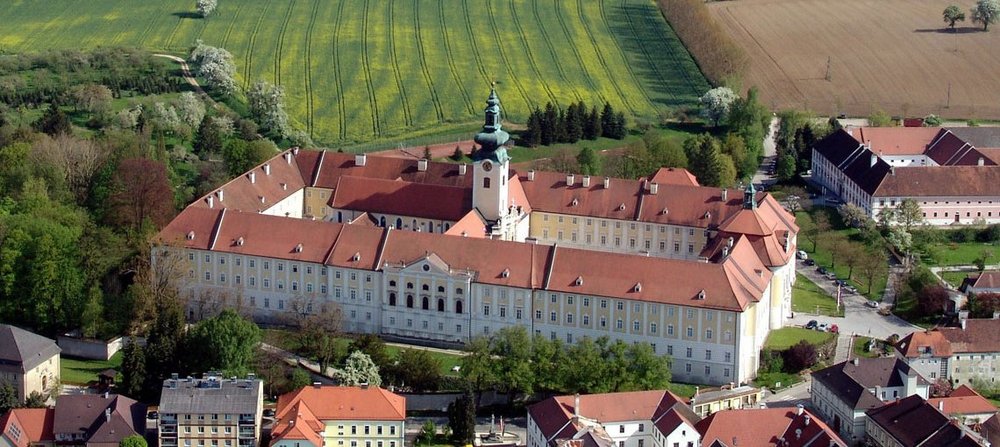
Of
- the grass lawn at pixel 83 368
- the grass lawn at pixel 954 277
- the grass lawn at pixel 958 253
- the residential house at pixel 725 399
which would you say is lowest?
the residential house at pixel 725 399

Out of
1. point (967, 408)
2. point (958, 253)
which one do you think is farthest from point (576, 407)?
point (958, 253)

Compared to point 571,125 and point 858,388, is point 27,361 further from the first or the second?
point 571,125

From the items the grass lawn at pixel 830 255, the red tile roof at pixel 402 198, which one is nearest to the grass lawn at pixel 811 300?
the grass lawn at pixel 830 255

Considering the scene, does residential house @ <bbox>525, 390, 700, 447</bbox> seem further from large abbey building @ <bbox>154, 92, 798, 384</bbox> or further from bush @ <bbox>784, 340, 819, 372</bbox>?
bush @ <bbox>784, 340, 819, 372</bbox>

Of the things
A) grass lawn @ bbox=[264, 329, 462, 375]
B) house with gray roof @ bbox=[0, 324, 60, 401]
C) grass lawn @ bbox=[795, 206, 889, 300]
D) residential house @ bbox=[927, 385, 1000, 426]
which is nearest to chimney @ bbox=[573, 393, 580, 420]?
grass lawn @ bbox=[264, 329, 462, 375]

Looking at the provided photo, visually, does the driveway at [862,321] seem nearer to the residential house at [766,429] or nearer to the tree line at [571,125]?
the residential house at [766,429]
